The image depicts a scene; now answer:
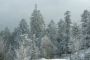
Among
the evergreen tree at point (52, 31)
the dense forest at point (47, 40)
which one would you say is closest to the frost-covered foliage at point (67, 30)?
the dense forest at point (47, 40)

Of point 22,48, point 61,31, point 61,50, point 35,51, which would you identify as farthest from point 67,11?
point 22,48

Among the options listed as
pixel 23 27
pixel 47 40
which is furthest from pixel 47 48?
pixel 23 27

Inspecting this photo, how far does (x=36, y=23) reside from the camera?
109625 millimetres

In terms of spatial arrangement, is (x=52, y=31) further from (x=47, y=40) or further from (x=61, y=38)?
(x=47, y=40)

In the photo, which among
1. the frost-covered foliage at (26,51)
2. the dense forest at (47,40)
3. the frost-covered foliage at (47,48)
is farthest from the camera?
the frost-covered foliage at (47,48)

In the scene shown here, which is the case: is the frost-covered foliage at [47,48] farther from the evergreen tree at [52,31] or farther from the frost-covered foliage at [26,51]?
the frost-covered foliage at [26,51]

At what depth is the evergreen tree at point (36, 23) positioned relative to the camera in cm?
10741

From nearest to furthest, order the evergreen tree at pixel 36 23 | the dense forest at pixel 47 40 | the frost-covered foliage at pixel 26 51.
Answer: the dense forest at pixel 47 40 → the frost-covered foliage at pixel 26 51 → the evergreen tree at pixel 36 23

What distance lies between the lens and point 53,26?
4520 inches

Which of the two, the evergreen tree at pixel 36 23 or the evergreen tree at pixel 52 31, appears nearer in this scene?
the evergreen tree at pixel 52 31

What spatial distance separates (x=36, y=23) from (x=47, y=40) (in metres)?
14.0

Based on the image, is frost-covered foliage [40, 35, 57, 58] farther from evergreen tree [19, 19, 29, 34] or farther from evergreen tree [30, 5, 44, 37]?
evergreen tree [19, 19, 29, 34]

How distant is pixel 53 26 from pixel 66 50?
2373 centimetres

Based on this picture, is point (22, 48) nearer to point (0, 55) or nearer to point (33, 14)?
point (0, 55)
